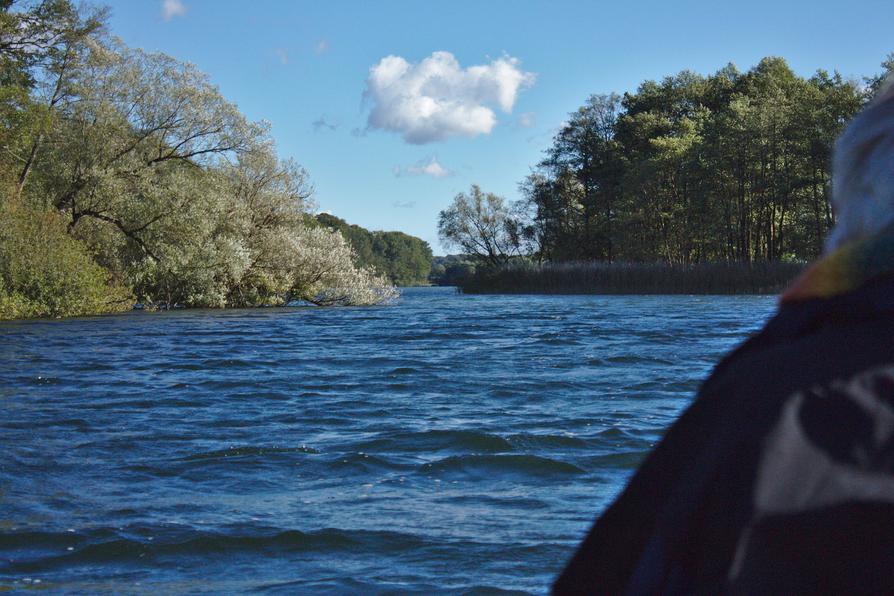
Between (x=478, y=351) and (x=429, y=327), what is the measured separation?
673cm

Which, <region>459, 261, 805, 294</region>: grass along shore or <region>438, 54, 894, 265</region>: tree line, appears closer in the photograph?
<region>459, 261, 805, 294</region>: grass along shore

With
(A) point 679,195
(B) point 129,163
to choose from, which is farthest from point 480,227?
(B) point 129,163

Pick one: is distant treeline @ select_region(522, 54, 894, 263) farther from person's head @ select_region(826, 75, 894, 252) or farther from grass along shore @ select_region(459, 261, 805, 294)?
person's head @ select_region(826, 75, 894, 252)

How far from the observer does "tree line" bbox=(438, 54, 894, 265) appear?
2110 inches

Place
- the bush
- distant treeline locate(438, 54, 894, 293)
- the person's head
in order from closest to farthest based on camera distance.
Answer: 1. the person's head
2. the bush
3. distant treeline locate(438, 54, 894, 293)

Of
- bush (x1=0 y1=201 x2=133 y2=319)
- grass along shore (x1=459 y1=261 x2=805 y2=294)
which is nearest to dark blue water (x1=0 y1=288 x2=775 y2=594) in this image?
bush (x1=0 y1=201 x2=133 y2=319)

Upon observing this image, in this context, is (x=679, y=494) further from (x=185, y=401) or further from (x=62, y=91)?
(x=62, y=91)

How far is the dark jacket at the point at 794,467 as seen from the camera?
0.90 meters

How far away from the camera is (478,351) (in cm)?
1638

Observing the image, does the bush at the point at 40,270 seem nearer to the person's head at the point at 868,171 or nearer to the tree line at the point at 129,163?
the tree line at the point at 129,163

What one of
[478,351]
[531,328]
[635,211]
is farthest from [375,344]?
[635,211]

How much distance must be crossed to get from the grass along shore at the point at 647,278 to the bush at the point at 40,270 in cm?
2704

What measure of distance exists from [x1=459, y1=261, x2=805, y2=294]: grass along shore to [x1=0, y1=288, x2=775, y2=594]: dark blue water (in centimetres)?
3026

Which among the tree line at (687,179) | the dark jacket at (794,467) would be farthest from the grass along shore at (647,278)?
the dark jacket at (794,467)
